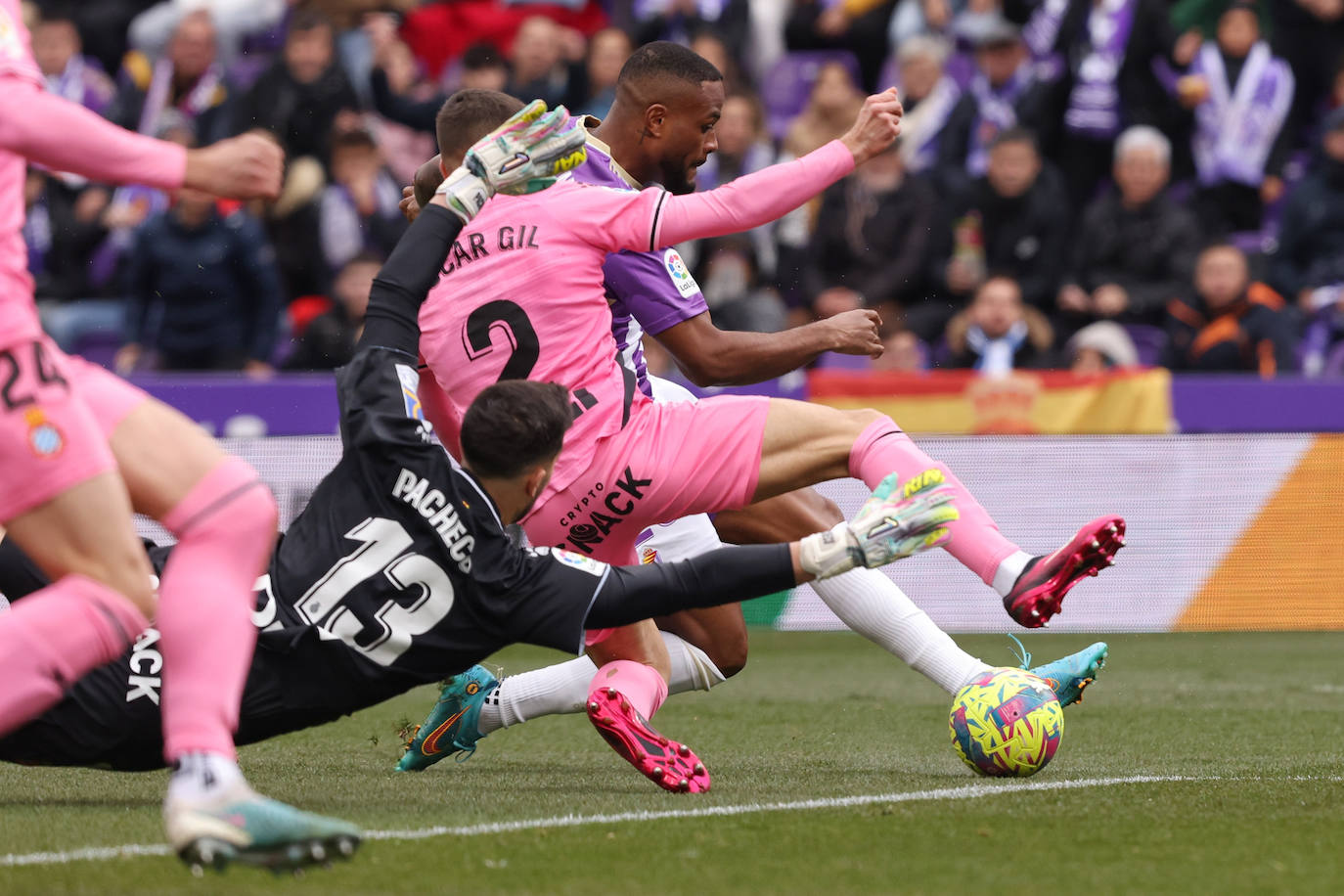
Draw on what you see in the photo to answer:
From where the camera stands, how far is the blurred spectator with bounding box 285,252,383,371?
1233cm

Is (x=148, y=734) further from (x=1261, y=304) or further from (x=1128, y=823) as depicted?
(x=1261, y=304)

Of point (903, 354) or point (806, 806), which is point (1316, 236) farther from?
point (806, 806)

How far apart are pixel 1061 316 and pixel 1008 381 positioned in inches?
71.6

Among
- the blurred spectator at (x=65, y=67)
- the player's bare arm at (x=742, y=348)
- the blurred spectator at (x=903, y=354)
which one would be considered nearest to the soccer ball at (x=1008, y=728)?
the player's bare arm at (x=742, y=348)

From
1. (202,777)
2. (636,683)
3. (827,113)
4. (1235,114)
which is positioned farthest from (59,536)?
(1235,114)

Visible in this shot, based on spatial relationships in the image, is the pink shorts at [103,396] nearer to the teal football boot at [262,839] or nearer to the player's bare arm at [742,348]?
the teal football boot at [262,839]

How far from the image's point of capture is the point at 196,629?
3.86 meters

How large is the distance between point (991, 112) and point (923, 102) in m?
0.50

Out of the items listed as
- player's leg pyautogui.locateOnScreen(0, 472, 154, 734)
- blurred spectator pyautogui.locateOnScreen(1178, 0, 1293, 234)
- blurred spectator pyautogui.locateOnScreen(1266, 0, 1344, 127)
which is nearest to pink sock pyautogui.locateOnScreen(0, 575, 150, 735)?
player's leg pyautogui.locateOnScreen(0, 472, 154, 734)

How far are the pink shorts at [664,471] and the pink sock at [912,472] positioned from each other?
304 millimetres

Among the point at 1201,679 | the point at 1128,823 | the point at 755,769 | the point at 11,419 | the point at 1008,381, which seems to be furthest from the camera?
the point at 1008,381

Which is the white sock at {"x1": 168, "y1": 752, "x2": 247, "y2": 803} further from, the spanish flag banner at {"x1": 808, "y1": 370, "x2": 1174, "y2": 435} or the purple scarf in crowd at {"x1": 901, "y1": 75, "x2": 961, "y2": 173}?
the purple scarf in crowd at {"x1": 901, "y1": 75, "x2": 961, "y2": 173}

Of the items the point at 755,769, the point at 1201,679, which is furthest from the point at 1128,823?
the point at 1201,679

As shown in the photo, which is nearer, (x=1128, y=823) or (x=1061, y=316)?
(x=1128, y=823)
